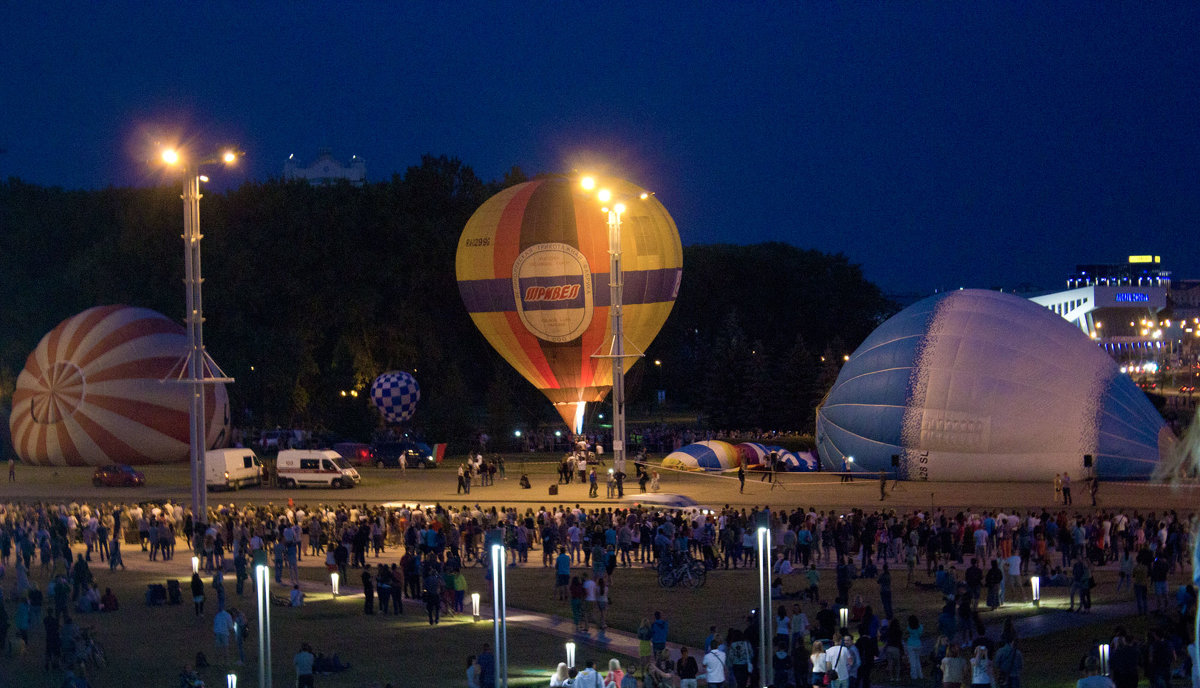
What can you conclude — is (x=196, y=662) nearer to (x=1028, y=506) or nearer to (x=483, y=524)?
(x=483, y=524)

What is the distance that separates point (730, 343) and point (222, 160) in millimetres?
43974

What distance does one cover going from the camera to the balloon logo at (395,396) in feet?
176

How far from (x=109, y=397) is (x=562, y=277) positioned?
1661cm

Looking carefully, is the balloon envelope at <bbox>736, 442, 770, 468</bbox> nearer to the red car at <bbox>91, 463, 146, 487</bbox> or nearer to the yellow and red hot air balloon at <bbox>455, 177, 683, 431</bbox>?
the yellow and red hot air balloon at <bbox>455, 177, 683, 431</bbox>

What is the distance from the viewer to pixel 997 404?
37.2 meters

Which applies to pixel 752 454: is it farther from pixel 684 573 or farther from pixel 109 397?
pixel 109 397

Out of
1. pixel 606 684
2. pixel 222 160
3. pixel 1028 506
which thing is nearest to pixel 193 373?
pixel 222 160

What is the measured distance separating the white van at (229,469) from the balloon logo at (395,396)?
14.2 m

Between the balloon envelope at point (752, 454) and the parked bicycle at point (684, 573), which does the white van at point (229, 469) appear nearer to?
the balloon envelope at point (752, 454)

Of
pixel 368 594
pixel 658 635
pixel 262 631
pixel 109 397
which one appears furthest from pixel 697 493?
pixel 262 631

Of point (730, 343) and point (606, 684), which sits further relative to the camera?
point (730, 343)

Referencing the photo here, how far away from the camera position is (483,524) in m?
25.9

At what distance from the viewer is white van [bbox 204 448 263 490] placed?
3803 centimetres

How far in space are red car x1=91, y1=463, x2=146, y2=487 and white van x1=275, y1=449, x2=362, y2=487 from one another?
4.47 m
